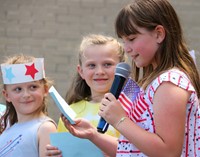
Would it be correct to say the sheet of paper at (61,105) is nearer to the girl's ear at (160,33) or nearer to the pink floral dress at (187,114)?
the pink floral dress at (187,114)

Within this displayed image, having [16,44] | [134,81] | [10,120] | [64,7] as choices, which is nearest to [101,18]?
[64,7]

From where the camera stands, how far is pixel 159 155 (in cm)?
189

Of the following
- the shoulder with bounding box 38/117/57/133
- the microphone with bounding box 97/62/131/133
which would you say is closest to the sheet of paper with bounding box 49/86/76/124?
the microphone with bounding box 97/62/131/133

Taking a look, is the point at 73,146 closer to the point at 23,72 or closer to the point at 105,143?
the point at 105,143

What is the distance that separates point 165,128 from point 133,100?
0.27 m

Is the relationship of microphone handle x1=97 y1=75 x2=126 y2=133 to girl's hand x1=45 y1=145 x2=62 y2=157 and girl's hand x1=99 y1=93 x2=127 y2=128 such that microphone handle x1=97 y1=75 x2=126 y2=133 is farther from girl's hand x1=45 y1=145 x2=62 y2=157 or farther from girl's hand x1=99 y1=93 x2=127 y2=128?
girl's hand x1=45 y1=145 x2=62 y2=157

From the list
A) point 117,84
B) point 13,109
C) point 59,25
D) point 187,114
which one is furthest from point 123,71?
point 59,25

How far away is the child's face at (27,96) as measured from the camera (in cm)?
315

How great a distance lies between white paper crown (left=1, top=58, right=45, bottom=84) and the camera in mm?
3197

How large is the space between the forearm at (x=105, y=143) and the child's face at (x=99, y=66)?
0.44 m

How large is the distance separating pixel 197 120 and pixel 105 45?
1026 mm

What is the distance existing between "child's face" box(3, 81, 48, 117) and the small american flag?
44.4 inches

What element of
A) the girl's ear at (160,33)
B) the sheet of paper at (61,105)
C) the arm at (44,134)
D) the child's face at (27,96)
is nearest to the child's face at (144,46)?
the girl's ear at (160,33)

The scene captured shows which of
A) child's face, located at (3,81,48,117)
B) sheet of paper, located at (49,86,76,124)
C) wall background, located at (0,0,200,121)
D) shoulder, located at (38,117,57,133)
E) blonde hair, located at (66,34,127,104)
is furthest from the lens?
wall background, located at (0,0,200,121)
